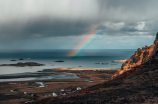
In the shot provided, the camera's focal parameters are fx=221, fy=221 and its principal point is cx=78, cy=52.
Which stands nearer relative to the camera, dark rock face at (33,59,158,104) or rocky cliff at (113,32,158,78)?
dark rock face at (33,59,158,104)

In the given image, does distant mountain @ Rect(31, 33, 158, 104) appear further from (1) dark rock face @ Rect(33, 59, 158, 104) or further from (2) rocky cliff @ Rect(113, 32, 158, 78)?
(2) rocky cliff @ Rect(113, 32, 158, 78)

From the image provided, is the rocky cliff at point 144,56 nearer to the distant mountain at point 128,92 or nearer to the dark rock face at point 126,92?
the distant mountain at point 128,92

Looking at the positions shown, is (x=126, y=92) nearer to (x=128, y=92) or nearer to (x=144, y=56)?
(x=128, y=92)

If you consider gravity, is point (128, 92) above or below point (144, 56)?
below

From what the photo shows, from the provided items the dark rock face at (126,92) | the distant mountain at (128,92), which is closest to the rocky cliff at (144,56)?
the distant mountain at (128,92)

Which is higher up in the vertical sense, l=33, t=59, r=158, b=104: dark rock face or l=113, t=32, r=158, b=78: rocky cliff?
l=113, t=32, r=158, b=78: rocky cliff

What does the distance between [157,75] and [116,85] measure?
6.28 m

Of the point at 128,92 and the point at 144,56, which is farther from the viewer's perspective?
the point at 144,56

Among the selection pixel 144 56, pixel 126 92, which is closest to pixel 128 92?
pixel 126 92

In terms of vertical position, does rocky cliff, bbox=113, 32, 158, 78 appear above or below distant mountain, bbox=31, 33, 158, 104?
above

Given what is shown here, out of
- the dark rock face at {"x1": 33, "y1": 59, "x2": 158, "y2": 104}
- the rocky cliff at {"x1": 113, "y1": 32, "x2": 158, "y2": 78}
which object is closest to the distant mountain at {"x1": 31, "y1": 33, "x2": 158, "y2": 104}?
the dark rock face at {"x1": 33, "y1": 59, "x2": 158, "y2": 104}

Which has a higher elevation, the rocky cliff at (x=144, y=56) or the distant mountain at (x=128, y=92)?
the rocky cliff at (x=144, y=56)

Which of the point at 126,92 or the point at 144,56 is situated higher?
the point at 144,56

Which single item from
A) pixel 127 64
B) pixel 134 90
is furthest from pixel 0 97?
pixel 134 90
